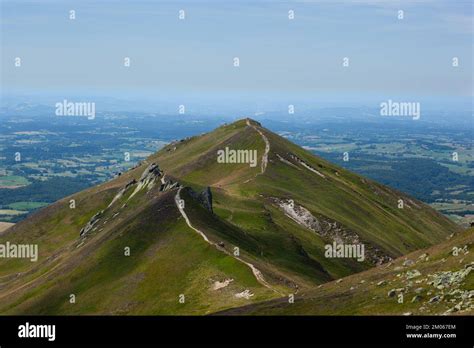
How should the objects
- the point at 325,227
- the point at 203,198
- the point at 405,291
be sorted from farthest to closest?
the point at 325,227, the point at 203,198, the point at 405,291

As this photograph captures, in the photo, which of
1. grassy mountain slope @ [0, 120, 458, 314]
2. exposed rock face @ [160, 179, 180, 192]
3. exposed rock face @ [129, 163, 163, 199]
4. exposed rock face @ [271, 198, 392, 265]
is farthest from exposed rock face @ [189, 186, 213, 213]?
exposed rock face @ [271, 198, 392, 265]

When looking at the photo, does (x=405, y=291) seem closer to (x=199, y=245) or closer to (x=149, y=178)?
(x=199, y=245)

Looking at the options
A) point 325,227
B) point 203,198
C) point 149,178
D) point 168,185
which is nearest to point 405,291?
point 203,198

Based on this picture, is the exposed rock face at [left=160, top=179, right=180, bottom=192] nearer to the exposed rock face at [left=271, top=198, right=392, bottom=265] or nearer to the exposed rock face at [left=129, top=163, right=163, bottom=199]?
the exposed rock face at [left=129, top=163, right=163, bottom=199]

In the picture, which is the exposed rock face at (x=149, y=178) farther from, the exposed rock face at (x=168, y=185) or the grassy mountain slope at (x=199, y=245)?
the exposed rock face at (x=168, y=185)
